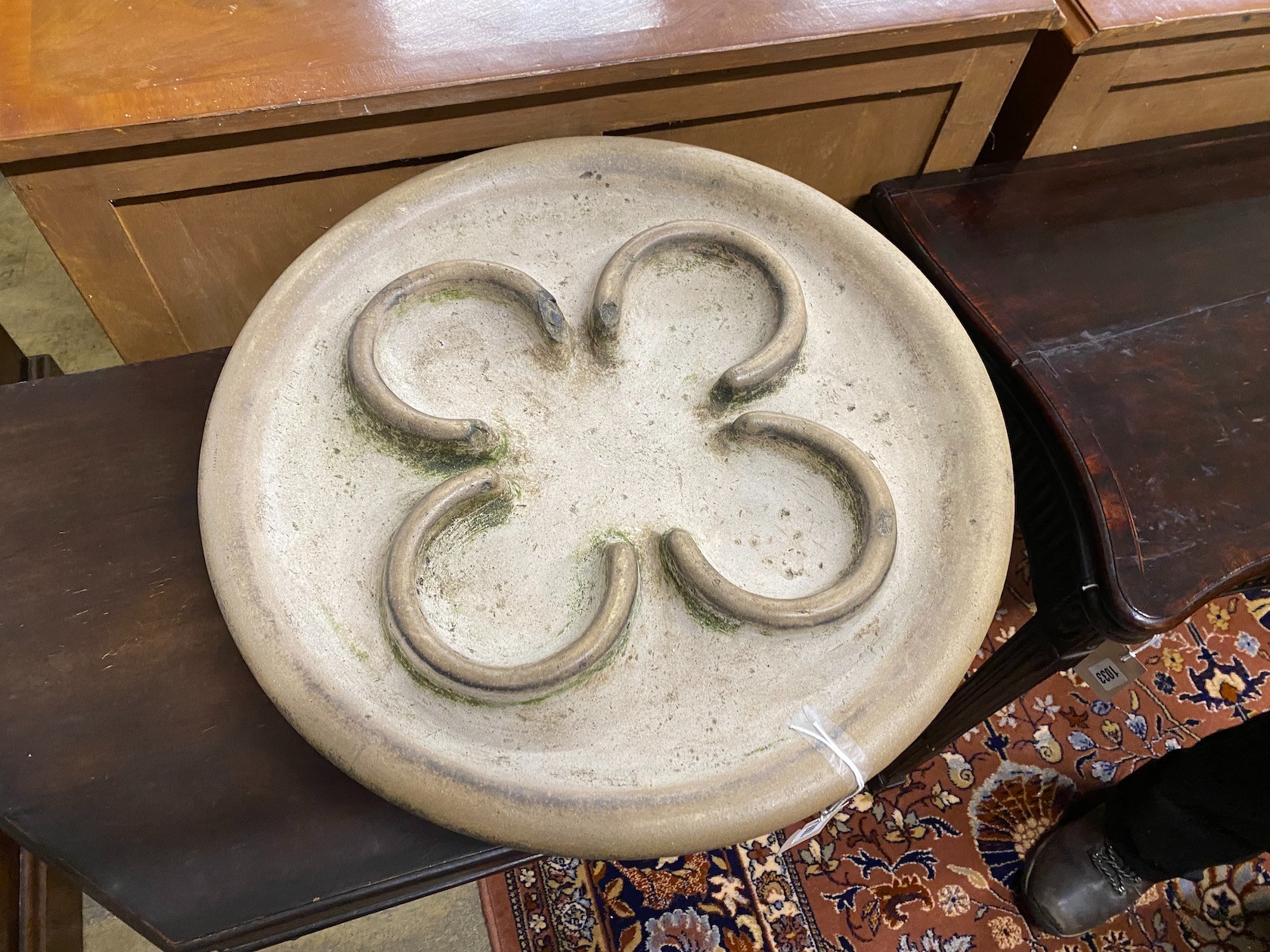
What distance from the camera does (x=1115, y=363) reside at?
1304 millimetres

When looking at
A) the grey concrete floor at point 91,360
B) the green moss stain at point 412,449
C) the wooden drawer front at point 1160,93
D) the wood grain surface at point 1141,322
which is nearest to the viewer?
the green moss stain at point 412,449

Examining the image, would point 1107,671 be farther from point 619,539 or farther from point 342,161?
point 342,161

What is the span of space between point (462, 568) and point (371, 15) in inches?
32.1

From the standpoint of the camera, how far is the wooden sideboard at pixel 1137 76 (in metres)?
1.36

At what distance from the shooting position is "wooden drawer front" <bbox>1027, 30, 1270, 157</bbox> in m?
1.45

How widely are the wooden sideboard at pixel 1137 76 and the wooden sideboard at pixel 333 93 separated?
0.34ft

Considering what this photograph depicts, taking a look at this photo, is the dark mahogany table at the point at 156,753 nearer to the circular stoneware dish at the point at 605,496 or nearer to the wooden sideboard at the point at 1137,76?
the circular stoneware dish at the point at 605,496

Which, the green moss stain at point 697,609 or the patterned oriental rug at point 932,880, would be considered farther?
the patterned oriental rug at point 932,880

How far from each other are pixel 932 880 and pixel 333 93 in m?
1.75

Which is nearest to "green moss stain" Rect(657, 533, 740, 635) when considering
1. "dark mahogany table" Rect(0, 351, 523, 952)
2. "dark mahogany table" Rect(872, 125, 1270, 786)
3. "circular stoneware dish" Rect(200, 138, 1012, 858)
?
"circular stoneware dish" Rect(200, 138, 1012, 858)

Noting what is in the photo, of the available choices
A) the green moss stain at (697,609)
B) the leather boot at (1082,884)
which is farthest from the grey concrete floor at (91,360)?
the leather boot at (1082,884)

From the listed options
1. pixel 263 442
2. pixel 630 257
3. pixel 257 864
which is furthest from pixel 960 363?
pixel 257 864

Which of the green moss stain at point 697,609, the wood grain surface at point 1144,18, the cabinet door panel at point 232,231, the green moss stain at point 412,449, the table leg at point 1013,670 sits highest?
the wood grain surface at point 1144,18

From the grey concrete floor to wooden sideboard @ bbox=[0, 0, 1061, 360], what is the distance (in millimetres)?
927
